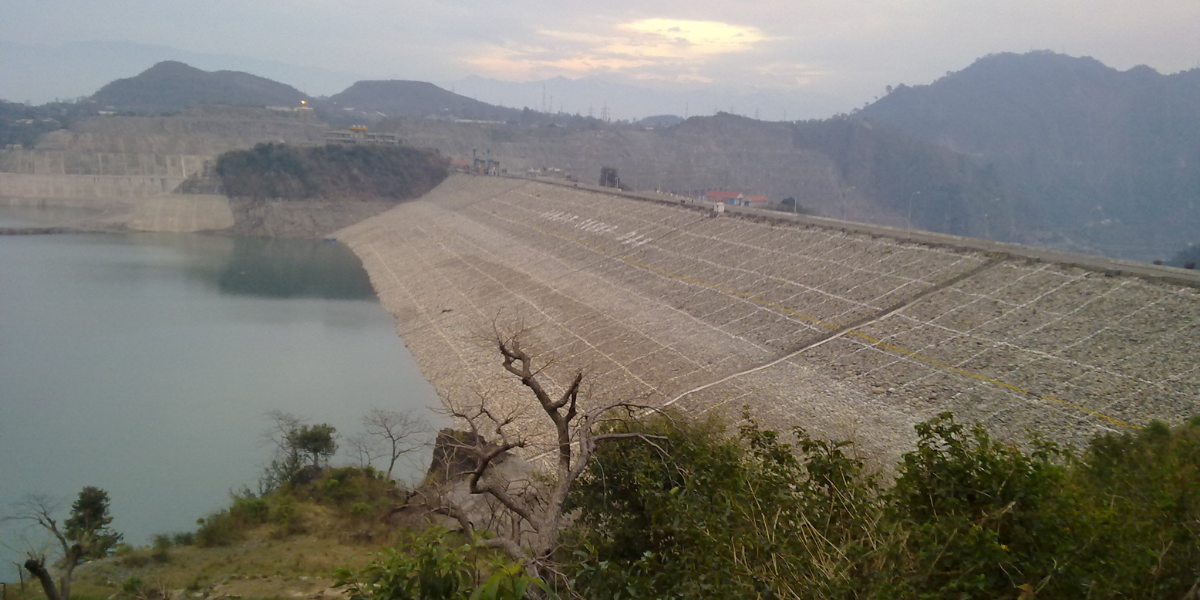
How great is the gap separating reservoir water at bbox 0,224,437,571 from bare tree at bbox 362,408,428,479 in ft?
1.69

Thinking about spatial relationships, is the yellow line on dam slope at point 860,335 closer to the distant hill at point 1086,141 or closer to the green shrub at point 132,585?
the green shrub at point 132,585

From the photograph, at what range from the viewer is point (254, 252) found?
47375 mm

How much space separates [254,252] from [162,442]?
33403 mm

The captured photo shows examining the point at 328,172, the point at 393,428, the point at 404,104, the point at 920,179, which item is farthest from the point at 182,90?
the point at 393,428

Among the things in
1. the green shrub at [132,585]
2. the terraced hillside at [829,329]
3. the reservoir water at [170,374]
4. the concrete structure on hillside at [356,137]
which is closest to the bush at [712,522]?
the terraced hillside at [829,329]

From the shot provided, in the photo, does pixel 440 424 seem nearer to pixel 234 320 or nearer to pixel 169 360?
pixel 169 360

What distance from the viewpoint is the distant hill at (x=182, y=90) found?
13600 centimetres

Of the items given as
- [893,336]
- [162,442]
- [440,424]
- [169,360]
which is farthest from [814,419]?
[169,360]

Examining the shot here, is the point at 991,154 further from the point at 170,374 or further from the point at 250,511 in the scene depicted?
the point at 250,511

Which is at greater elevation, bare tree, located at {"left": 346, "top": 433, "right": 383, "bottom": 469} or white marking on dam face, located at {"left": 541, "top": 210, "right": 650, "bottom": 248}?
white marking on dam face, located at {"left": 541, "top": 210, "right": 650, "bottom": 248}

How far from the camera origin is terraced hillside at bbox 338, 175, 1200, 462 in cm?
1264

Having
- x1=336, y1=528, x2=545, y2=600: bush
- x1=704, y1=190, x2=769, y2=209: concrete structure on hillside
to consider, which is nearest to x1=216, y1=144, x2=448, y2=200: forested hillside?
x1=704, y1=190, x2=769, y2=209: concrete structure on hillside

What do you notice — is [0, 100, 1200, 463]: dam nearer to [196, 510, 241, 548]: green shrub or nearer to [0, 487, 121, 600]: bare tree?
[196, 510, 241, 548]: green shrub

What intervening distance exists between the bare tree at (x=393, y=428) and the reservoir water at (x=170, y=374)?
0.51 metres
